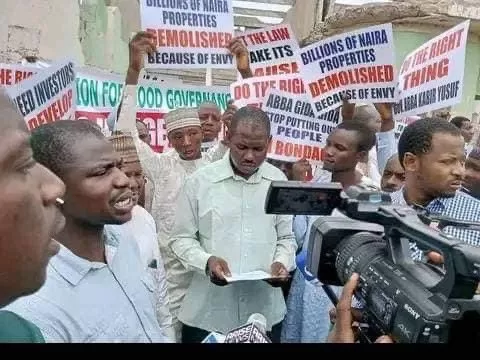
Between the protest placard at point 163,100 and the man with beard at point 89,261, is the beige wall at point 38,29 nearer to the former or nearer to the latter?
the protest placard at point 163,100

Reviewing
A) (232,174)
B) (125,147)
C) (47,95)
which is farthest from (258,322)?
(47,95)

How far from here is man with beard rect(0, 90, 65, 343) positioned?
831mm

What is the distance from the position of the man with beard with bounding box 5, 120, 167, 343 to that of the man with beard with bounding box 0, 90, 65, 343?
65cm

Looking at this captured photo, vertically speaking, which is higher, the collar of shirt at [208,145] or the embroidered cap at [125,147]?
the embroidered cap at [125,147]

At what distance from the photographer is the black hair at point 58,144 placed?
5.85ft

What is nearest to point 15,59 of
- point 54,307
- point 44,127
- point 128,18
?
point 44,127

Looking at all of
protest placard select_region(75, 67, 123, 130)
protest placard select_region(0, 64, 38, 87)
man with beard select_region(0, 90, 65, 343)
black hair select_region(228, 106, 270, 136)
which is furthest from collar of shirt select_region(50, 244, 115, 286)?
protest placard select_region(75, 67, 123, 130)

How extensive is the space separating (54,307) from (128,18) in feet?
34.9

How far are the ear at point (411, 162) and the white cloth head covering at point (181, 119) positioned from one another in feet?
5.94

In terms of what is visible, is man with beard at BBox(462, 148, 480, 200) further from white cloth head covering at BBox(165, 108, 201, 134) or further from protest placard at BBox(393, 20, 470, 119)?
white cloth head covering at BBox(165, 108, 201, 134)

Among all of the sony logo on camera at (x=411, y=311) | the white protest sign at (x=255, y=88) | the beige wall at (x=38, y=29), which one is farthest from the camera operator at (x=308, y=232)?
the beige wall at (x=38, y=29)

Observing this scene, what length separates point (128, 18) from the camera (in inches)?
459

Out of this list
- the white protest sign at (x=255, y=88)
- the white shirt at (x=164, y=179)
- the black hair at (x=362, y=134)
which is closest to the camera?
the black hair at (x=362, y=134)

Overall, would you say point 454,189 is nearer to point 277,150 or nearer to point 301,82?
point 277,150
